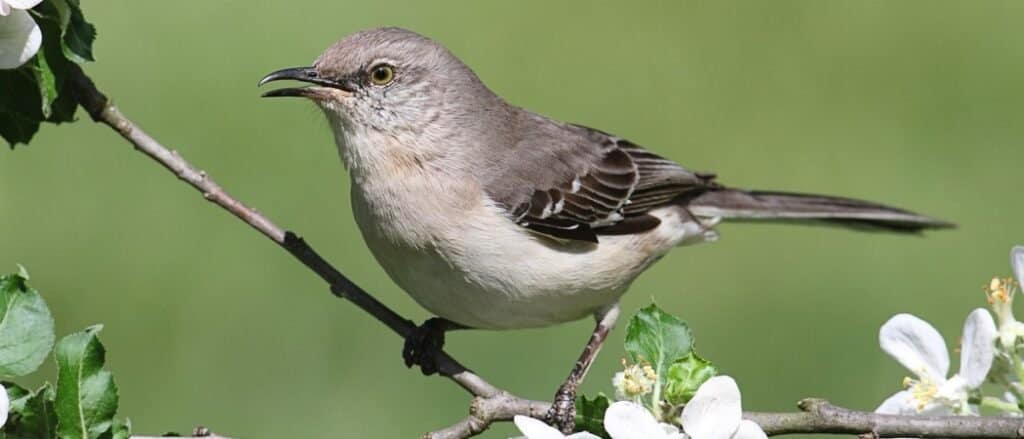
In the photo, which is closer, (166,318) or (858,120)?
(166,318)

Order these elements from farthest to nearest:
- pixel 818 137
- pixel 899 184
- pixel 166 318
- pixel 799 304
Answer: pixel 818 137, pixel 899 184, pixel 799 304, pixel 166 318

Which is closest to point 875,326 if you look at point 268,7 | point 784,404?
point 784,404

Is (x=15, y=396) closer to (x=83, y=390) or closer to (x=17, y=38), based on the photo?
(x=83, y=390)

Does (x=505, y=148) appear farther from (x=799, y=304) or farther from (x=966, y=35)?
(x=966, y=35)

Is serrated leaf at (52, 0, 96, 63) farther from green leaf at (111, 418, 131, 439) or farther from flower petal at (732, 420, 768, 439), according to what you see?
flower petal at (732, 420, 768, 439)

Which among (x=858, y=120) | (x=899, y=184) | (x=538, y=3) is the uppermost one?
(x=538, y=3)

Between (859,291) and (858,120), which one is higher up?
(858,120)

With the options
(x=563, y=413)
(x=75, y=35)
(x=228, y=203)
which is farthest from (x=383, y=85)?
(x=75, y=35)
